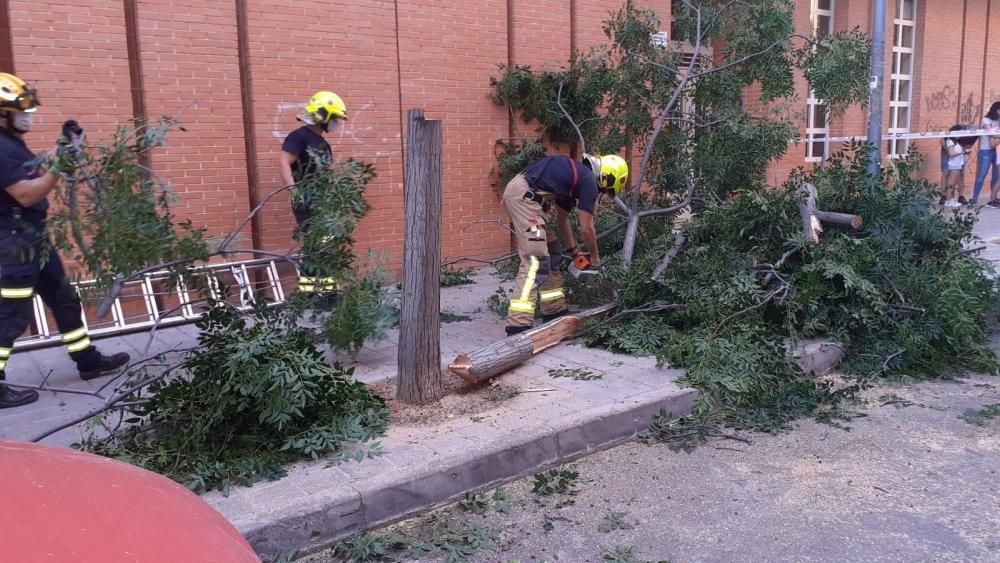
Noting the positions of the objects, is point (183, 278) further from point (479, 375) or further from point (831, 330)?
point (831, 330)

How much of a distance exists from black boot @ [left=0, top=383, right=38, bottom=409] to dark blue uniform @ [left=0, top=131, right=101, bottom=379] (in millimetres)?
140

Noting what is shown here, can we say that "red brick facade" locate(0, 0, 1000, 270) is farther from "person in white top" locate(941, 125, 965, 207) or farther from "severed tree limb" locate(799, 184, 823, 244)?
"person in white top" locate(941, 125, 965, 207)

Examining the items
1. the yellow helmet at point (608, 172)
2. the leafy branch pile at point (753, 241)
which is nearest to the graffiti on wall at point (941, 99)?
the leafy branch pile at point (753, 241)

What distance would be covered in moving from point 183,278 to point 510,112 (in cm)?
648

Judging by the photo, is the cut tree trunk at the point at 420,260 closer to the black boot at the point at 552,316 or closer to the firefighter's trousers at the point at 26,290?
the firefighter's trousers at the point at 26,290

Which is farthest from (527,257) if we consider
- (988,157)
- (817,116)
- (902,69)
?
(902,69)

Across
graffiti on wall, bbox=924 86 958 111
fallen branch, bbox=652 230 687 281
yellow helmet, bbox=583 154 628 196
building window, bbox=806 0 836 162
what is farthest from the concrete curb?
graffiti on wall, bbox=924 86 958 111

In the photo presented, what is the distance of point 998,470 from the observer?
176 inches

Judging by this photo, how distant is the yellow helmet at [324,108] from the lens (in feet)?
25.0

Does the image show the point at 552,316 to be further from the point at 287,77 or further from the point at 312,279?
the point at 287,77

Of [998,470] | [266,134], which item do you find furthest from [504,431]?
[266,134]

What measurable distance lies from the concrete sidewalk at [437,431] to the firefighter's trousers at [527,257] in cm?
38

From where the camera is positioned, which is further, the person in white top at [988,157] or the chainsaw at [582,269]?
the person in white top at [988,157]

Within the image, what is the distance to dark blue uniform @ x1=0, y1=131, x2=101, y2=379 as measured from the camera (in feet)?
16.5
